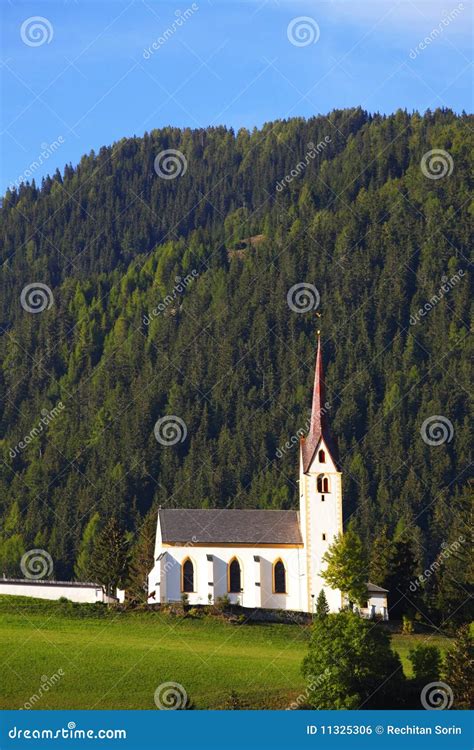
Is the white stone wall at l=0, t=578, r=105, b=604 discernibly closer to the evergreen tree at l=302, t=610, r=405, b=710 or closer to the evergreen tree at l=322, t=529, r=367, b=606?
the evergreen tree at l=322, t=529, r=367, b=606

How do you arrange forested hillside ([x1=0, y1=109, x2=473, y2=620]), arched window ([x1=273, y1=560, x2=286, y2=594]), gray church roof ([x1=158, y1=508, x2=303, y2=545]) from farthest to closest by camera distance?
forested hillside ([x1=0, y1=109, x2=473, y2=620]) → gray church roof ([x1=158, y1=508, x2=303, y2=545]) → arched window ([x1=273, y1=560, x2=286, y2=594])

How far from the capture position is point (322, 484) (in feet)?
282

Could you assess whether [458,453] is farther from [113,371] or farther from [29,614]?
[29,614]

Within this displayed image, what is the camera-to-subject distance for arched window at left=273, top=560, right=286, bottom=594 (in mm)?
84562

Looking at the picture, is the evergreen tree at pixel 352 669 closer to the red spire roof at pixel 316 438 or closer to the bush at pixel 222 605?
the bush at pixel 222 605

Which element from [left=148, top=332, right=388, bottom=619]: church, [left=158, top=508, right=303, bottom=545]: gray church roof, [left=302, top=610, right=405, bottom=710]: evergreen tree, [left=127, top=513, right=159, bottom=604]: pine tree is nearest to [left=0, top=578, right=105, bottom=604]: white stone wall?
[left=127, top=513, right=159, bottom=604]: pine tree

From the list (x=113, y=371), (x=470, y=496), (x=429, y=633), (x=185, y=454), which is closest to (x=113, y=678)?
(x=429, y=633)

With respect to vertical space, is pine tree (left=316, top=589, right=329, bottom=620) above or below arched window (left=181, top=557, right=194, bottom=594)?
below

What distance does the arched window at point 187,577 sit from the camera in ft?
277

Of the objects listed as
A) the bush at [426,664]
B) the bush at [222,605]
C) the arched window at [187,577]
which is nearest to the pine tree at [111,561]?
the arched window at [187,577]

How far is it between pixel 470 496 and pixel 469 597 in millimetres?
5979

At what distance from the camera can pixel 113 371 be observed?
639 feet

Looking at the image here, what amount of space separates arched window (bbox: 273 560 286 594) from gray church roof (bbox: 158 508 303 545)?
1.40 metres

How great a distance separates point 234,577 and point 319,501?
6.83m
